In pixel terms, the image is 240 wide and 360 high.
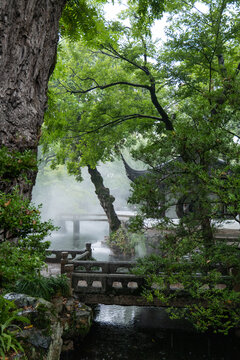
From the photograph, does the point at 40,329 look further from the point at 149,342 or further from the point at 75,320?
the point at 149,342

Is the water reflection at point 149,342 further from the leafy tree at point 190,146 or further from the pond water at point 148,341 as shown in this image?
the leafy tree at point 190,146

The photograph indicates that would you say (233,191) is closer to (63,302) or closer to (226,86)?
(226,86)

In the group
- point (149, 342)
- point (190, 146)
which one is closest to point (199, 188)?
point (190, 146)

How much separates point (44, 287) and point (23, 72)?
605 cm

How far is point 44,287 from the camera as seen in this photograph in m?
7.17

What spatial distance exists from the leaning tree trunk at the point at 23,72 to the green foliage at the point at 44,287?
4.66 meters

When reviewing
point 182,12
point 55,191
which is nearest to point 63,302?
point 182,12

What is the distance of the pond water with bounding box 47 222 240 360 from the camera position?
766 centimetres

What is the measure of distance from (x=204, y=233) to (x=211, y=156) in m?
1.70

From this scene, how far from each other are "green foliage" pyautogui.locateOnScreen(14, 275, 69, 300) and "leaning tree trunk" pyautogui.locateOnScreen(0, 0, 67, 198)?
466cm

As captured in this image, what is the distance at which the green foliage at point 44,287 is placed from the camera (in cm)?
677

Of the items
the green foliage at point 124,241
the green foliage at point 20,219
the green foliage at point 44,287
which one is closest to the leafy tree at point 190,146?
the green foliage at point 44,287

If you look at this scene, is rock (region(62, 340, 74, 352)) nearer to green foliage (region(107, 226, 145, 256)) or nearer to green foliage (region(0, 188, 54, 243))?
green foliage (region(0, 188, 54, 243))

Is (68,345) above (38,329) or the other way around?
the other way around
